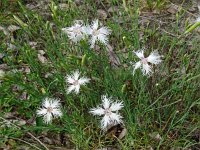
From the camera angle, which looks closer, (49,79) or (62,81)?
(62,81)

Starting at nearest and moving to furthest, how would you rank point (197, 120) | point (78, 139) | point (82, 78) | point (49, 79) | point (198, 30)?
point (82, 78) < point (78, 139) < point (197, 120) < point (49, 79) < point (198, 30)

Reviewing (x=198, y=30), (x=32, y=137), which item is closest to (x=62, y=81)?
(x=32, y=137)

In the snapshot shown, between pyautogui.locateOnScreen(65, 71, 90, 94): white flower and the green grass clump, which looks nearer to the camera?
pyautogui.locateOnScreen(65, 71, 90, 94): white flower

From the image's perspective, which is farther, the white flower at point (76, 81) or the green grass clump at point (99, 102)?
the green grass clump at point (99, 102)

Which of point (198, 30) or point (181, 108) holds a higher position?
point (198, 30)

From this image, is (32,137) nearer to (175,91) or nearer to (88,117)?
(88,117)

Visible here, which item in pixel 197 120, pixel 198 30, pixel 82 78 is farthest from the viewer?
pixel 198 30

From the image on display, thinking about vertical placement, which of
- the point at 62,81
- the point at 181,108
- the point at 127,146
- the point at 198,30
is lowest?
the point at 127,146

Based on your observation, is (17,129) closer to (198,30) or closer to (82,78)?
(82,78)

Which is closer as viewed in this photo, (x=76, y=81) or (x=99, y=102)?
(x=76, y=81)

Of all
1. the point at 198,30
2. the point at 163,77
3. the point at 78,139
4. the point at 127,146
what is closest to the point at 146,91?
the point at 163,77
